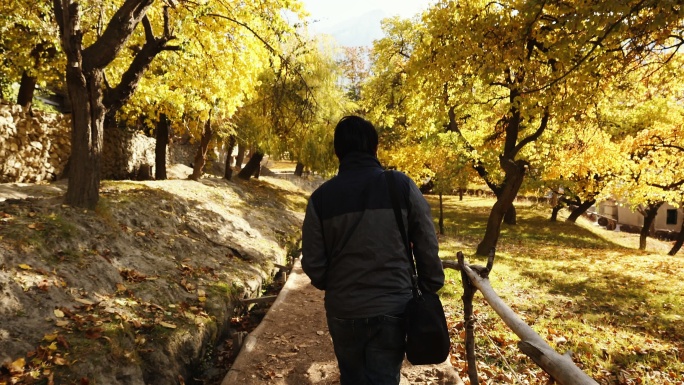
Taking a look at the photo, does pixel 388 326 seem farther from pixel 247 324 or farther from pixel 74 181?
pixel 74 181

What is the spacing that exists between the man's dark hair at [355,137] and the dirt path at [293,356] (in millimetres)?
3179

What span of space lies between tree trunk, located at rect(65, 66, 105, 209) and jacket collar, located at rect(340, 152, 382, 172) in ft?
22.3

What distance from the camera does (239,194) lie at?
18.7 meters

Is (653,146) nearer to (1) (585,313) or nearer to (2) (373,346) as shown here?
(1) (585,313)

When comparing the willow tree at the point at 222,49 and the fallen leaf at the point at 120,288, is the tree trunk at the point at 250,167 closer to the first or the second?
the willow tree at the point at 222,49

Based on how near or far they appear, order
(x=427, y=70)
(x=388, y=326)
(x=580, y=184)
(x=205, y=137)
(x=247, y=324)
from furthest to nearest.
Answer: (x=580, y=184) < (x=205, y=137) < (x=427, y=70) < (x=247, y=324) < (x=388, y=326)

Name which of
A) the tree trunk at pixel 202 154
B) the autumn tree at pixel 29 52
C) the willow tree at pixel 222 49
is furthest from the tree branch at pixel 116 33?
the tree trunk at pixel 202 154

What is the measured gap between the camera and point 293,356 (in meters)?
5.57

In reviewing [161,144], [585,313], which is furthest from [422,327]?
[161,144]

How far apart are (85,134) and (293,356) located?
557 centimetres

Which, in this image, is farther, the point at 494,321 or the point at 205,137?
the point at 205,137

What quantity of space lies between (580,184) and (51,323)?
21414mm

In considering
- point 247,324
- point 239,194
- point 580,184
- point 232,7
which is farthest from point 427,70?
point 580,184

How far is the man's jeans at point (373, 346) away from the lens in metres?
2.46
